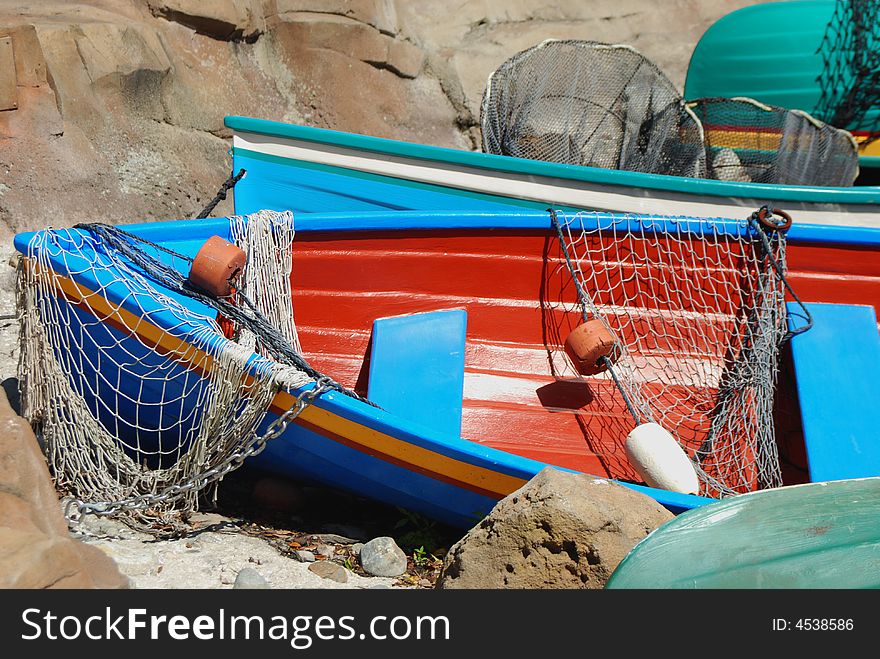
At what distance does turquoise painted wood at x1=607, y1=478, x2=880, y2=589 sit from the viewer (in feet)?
7.76

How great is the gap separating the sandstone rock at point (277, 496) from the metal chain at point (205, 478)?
44 centimetres

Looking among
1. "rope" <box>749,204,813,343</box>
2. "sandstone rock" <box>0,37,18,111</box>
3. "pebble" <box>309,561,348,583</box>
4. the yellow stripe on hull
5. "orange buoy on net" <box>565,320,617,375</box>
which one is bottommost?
"pebble" <box>309,561,348,583</box>

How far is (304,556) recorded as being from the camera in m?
3.21

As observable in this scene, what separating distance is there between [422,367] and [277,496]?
92 centimetres

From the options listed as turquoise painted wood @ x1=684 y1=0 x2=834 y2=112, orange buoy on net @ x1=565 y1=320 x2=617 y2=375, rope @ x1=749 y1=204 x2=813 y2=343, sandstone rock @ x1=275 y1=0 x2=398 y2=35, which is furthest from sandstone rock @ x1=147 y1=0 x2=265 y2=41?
rope @ x1=749 y1=204 x2=813 y2=343

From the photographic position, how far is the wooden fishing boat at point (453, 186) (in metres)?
5.16

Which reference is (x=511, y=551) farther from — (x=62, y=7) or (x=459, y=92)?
(x=459, y=92)

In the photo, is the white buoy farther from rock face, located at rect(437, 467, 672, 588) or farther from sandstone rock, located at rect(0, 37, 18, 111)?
sandstone rock, located at rect(0, 37, 18, 111)

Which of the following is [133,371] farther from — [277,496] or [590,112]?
[590,112]

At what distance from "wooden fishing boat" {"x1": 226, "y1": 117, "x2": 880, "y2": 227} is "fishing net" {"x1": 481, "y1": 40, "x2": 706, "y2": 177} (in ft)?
2.00

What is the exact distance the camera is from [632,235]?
4543 millimetres

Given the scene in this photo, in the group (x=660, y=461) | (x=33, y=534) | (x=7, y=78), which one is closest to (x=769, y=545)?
(x=660, y=461)
